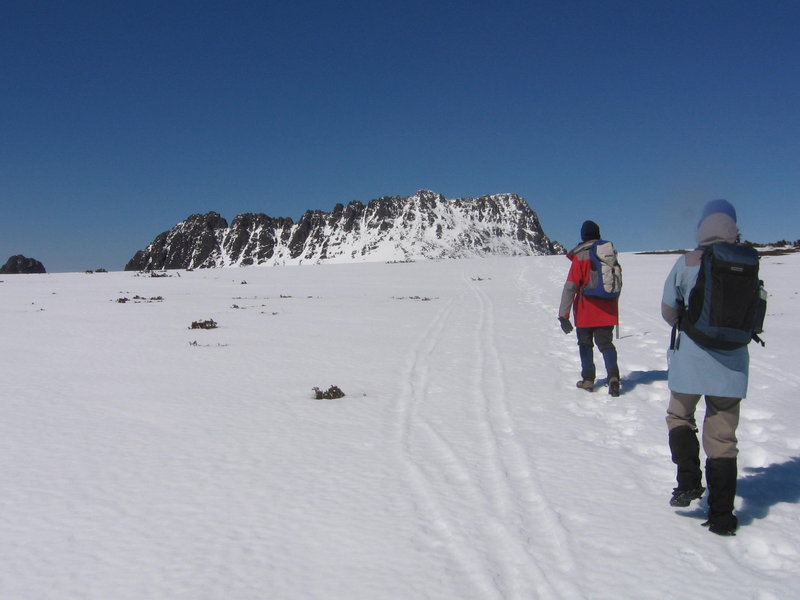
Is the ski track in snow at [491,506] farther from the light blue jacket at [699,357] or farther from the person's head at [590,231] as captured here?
→ the person's head at [590,231]

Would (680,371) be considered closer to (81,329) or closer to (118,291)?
(81,329)

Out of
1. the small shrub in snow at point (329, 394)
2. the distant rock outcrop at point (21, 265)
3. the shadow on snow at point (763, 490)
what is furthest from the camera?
the distant rock outcrop at point (21, 265)

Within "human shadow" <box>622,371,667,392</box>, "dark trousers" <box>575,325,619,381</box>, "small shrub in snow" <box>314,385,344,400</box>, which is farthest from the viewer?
"human shadow" <box>622,371,667,392</box>

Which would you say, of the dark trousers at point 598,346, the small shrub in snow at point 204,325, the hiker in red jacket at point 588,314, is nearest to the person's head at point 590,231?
the hiker in red jacket at point 588,314

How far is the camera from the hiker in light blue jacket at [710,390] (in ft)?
15.0

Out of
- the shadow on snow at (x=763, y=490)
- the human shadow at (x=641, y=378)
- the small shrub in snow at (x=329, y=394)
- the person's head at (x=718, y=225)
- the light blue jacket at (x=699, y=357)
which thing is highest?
the person's head at (x=718, y=225)

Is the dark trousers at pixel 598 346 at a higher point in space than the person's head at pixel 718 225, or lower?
lower

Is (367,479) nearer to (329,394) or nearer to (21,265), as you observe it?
(329,394)

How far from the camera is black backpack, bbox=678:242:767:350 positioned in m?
4.39

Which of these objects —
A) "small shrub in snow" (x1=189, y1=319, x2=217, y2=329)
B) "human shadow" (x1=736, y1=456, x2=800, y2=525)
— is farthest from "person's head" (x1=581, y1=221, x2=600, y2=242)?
"small shrub in snow" (x1=189, y1=319, x2=217, y2=329)

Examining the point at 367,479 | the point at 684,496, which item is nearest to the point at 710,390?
the point at 684,496

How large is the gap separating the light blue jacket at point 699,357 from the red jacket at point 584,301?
13.1 feet

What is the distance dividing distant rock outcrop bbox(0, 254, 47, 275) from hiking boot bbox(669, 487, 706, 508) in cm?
9241

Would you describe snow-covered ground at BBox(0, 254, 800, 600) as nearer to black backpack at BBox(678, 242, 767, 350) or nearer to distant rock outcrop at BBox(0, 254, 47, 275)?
black backpack at BBox(678, 242, 767, 350)
